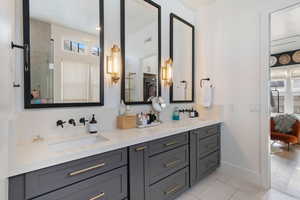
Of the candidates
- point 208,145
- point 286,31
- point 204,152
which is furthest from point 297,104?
point 204,152

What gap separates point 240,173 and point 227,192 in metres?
0.50

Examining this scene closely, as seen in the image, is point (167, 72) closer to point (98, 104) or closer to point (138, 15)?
point (138, 15)

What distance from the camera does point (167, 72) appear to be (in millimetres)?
2361

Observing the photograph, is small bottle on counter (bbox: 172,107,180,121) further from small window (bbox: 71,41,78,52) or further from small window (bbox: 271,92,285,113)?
small window (bbox: 271,92,285,113)

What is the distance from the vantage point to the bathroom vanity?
911 millimetres

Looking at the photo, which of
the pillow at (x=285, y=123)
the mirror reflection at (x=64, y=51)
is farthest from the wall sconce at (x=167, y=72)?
the pillow at (x=285, y=123)

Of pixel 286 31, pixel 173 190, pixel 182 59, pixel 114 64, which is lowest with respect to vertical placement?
pixel 173 190

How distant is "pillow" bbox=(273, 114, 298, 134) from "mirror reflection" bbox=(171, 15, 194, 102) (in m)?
2.56

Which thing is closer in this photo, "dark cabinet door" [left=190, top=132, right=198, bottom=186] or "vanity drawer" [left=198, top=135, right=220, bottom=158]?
"dark cabinet door" [left=190, top=132, right=198, bottom=186]

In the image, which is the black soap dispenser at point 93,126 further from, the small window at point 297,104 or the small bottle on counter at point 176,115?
the small window at point 297,104

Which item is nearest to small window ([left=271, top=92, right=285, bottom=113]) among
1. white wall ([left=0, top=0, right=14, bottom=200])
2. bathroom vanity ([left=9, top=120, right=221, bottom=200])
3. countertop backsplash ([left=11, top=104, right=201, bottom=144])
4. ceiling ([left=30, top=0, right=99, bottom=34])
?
bathroom vanity ([left=9, top=120, right=221, bottom=200])

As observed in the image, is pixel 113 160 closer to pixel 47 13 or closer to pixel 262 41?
pixel 47 13

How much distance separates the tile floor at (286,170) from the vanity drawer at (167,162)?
1.43 meters

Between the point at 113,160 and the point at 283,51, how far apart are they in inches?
232
